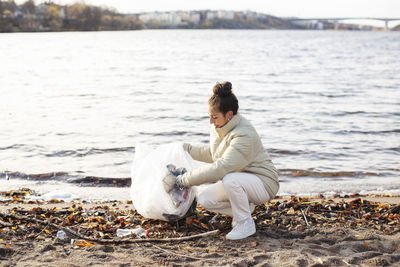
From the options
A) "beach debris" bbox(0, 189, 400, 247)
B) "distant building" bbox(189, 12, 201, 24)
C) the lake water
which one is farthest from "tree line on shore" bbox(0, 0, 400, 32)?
"beach debris" bbox(0, 189, 400, 247)

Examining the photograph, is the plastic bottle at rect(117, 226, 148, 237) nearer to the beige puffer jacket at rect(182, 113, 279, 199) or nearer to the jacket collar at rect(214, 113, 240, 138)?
the beige puffer jacket at rect(182, 113, 279, 199)

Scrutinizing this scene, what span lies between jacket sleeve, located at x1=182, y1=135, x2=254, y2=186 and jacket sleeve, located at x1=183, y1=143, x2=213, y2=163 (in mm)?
494

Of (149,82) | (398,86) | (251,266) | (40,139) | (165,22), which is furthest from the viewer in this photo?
(165,22)

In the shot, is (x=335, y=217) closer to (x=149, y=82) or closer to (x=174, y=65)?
(x=149, y=82)

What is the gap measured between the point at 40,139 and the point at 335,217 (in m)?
7.47

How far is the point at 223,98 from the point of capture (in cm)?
415

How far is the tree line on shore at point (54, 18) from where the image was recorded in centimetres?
8519

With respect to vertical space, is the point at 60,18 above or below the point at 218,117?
above

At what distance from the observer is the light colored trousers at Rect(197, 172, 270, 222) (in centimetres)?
421

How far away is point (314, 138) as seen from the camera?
1051 cm

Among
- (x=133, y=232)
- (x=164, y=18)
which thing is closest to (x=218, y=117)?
(x=133, y=232)

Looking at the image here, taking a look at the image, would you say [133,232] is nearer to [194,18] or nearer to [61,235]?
[61,235]

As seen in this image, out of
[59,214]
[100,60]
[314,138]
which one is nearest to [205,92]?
[314,138]

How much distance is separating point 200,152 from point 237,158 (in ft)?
2.18
